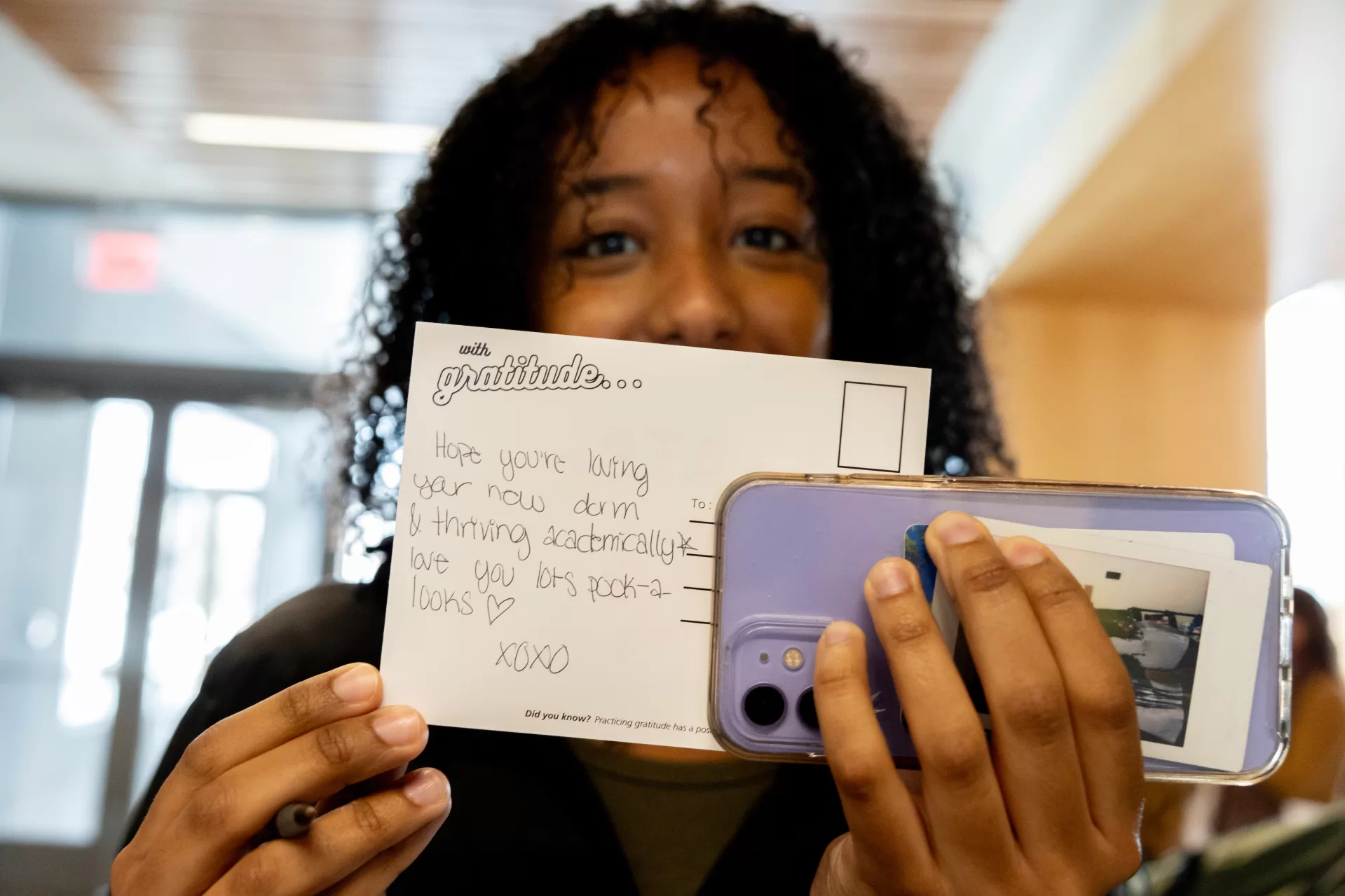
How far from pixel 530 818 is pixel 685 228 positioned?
0.40 meters

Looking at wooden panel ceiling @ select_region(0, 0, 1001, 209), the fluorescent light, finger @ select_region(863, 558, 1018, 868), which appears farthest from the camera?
the fluorescent light

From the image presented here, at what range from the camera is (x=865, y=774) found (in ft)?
1.14

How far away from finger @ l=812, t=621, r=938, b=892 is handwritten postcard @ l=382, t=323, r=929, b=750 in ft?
0.22

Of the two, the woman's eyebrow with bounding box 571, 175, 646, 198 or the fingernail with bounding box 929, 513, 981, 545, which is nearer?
the fingernail with bounding box 929, 513, 981, 545

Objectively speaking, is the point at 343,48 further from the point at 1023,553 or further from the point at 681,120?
the point at 1023,553

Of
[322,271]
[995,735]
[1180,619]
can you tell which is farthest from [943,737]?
[322,271]

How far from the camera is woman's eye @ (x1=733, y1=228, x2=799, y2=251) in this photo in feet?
1.76

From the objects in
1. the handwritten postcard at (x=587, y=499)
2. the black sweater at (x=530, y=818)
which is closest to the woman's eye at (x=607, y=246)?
A: the handwritten postcard at (x=587, y=499)

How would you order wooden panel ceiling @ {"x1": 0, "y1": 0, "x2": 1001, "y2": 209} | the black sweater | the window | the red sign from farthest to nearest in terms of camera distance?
the red sign → wooden panel ceiling @ {"x1": 0, "y1": 0, "x2": 1001, "y2": 209} → the window → the black sweater

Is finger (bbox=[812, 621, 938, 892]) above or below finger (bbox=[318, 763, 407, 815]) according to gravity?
above

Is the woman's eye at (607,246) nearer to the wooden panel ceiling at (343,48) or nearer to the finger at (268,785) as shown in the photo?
the finger at (268,785)

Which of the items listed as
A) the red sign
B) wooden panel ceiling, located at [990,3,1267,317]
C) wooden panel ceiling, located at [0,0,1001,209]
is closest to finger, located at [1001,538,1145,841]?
wooden panel ceiling, located at [990,3,1267,317]

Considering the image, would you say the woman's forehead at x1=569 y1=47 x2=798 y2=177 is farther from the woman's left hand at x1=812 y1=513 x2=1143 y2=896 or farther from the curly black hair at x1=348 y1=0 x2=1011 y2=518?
the woman's left hand at x1=812 y1=513 x2=1143 y2=896

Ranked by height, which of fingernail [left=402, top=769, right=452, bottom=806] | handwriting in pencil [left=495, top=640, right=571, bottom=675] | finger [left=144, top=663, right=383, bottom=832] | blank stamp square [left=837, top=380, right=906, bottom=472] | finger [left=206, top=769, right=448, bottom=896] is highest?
blank stamp square [left=837, top=380, right=906, bottom=472]
